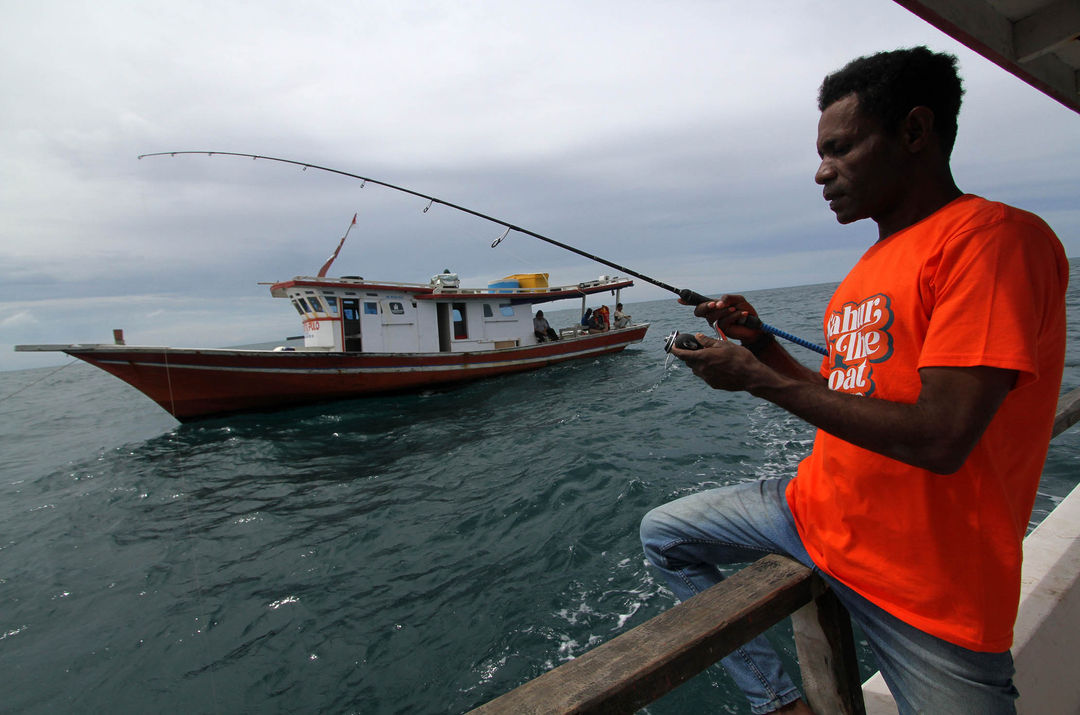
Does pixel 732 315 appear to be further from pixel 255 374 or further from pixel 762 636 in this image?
pixel 255 374

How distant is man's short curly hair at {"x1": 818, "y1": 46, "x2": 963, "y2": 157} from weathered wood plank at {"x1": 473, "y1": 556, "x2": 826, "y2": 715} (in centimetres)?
134

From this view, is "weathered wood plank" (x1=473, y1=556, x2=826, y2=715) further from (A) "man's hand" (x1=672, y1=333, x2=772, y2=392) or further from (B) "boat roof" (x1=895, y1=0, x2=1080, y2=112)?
(B) "boat roof" (x1=895, y1=0, x2=1080, y2=112)

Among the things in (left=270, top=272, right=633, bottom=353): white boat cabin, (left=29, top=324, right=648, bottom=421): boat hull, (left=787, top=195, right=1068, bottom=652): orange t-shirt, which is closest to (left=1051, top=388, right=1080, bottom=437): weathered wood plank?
(left=787, top=195, right=1068, bottom=652): orange t-shirt

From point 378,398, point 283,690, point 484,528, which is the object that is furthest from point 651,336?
point 283,690

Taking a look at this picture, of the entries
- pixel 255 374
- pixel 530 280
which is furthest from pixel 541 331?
pixel 255 374

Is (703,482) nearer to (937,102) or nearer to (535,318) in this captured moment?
(937,102)

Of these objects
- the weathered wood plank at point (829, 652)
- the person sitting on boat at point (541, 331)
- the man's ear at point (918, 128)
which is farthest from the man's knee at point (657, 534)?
the person sitting on boat at point (541, 331)

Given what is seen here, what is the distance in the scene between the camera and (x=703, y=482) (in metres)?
6.38

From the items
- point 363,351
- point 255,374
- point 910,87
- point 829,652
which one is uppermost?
point 910,87

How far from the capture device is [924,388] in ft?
3.54

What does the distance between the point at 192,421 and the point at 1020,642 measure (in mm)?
16334

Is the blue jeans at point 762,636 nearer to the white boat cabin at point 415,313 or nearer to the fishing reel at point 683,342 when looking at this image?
the fishing reel at point 683,342

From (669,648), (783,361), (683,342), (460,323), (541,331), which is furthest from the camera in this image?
(541,331)

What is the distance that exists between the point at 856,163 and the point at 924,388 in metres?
0.70
